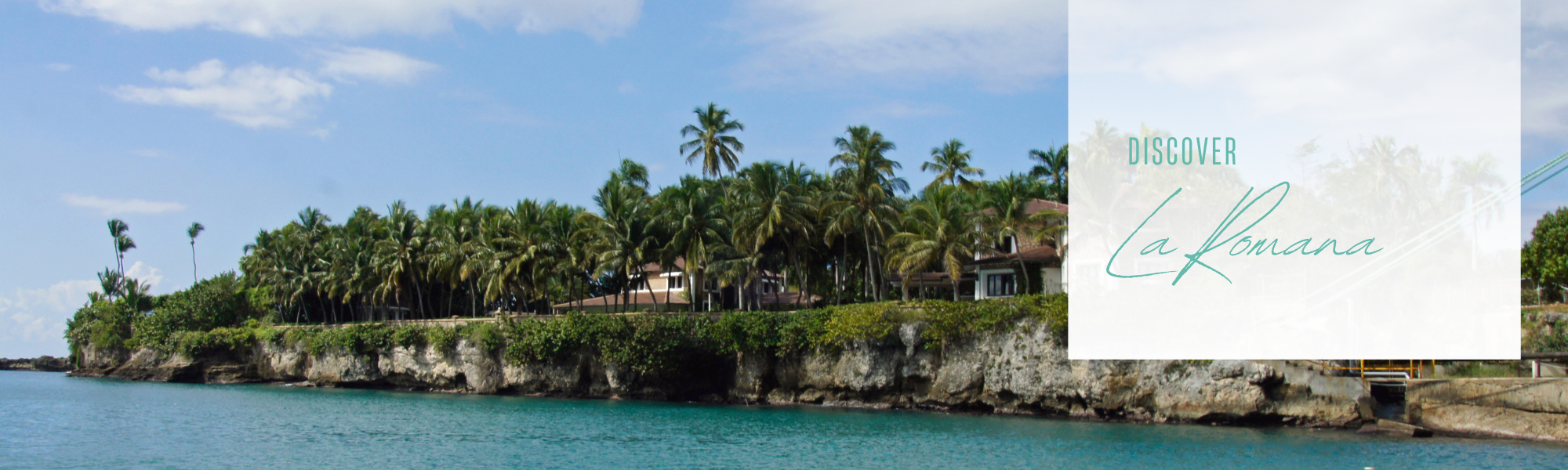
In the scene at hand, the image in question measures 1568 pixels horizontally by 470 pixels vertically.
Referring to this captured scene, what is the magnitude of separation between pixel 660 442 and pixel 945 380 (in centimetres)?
1387

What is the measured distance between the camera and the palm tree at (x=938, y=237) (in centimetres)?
4159

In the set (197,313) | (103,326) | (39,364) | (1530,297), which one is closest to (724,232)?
(1530,297)

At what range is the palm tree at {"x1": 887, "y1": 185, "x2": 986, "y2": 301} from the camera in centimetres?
4159

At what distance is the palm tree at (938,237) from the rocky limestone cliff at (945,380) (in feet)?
10.7

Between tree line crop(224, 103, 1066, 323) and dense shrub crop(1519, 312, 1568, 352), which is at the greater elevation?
tree line crop(224, 103, 1066, 323)

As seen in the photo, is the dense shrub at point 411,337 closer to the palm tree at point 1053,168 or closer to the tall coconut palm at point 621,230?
the tall coconut palm at point 621,230

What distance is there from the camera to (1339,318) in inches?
901

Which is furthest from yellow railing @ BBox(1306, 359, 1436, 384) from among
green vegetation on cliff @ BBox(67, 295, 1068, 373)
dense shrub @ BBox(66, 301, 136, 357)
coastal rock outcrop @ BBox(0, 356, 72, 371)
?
coastal rock outcrop @ BBox(0, 356, 72, 371)

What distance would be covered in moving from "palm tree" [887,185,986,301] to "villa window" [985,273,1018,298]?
547 centimetres

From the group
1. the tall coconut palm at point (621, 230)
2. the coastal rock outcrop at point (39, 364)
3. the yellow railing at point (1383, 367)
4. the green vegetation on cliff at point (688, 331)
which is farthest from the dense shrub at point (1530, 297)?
the coastal rock outcrop at point (39, 364)

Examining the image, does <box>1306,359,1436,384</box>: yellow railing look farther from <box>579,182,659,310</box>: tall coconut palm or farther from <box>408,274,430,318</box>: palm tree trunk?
<box>408,274,430,318</box>: palm tree trunk

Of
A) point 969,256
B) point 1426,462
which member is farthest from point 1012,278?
point 1426,462

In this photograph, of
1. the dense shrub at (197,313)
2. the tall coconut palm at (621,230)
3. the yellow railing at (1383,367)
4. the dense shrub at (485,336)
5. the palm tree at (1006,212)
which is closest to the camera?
the yellow railing at (1383,367)

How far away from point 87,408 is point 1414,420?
51.8 meters
